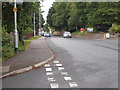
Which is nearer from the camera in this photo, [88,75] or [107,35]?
[88,75]

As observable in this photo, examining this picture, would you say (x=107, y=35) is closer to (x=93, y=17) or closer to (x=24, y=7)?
(x=93, y=17)

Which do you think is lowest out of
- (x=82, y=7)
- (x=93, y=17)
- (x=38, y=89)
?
(x=38, y=89)

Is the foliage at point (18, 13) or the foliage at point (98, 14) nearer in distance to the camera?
the foliage at point (18, 13)

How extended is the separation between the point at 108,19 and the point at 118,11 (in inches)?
135

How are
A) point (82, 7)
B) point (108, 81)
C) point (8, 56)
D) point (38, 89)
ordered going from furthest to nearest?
1. point (82, 7)
2. point (8, 56)
3. point (108, 81)
4. point (38, 89)

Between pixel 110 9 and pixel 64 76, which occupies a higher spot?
pixel 110 9

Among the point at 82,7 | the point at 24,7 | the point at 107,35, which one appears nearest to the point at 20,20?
the point at 24,7

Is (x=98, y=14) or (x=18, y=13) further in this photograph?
(x=98, y=14)

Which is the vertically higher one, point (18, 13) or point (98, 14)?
point (98, 14)

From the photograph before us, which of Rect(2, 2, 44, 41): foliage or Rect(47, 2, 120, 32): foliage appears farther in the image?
Rect(47, 2, 120, 32): foliage

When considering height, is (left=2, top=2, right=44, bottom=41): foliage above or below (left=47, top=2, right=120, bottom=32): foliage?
below

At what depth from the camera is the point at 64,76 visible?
6.40m

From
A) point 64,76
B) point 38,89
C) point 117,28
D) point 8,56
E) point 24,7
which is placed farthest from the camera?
point 117,28

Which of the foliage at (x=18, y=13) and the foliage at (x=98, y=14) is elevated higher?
the foliage at (x=98, y=14)
